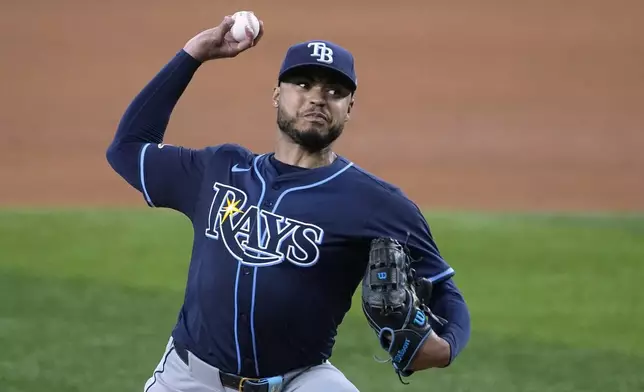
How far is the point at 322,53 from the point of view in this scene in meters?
3.84

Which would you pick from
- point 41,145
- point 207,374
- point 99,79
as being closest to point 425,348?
point 207,374

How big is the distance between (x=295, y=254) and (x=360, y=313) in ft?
15.0

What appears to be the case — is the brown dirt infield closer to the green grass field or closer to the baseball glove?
the green grass field

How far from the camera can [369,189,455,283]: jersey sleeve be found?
12.2ft

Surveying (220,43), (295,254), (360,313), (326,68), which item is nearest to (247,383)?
(295,254)

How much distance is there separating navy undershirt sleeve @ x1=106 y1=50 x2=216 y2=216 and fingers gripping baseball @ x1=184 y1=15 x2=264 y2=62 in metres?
0.04

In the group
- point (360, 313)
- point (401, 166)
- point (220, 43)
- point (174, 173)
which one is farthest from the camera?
point (401, 166)

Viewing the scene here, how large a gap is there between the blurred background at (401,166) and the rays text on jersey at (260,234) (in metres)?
2.71

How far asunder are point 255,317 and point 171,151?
0.74 metres

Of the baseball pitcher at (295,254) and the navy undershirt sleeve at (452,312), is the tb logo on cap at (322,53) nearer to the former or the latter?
the baseball pitcher at (295,254)

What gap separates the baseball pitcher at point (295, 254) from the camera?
3.65 meters

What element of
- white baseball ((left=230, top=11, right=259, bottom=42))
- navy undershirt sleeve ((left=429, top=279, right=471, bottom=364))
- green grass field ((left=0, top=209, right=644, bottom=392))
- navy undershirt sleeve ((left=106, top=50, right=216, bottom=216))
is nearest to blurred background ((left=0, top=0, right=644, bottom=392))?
green grass field ((left=0, top=209, right=644, bottom=392))

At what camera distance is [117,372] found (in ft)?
21.2

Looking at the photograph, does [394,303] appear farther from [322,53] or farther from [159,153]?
[159,153]
